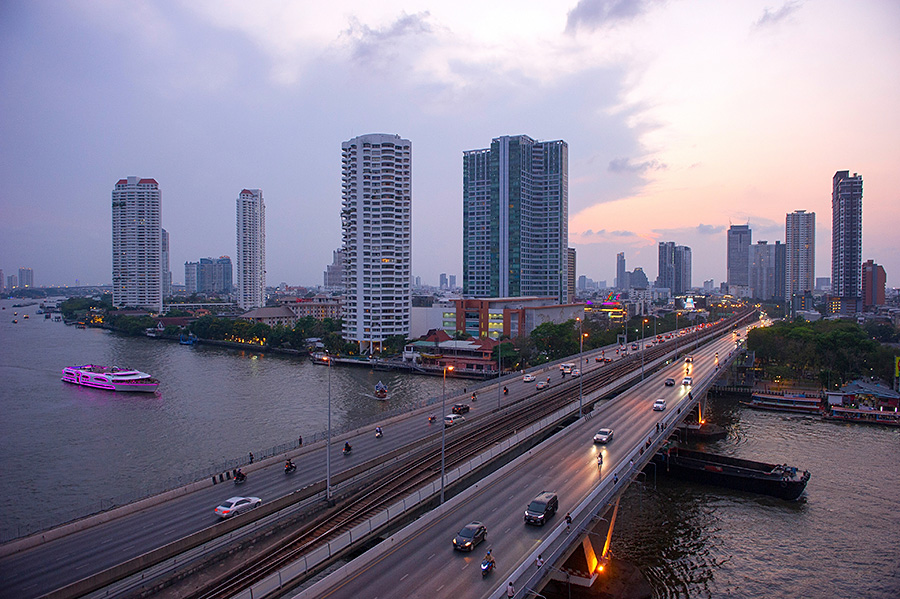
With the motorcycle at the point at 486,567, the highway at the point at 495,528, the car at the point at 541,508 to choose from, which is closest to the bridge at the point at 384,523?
the highway at the point at 495,528

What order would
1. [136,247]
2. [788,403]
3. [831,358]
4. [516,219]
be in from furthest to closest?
[136,247] → [516,219] → [831,358] → [788,403]

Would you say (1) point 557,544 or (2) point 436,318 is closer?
(1) point 557,544

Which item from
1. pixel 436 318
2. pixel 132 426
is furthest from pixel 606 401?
pixel 436 318

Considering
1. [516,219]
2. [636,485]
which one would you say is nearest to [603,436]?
[636,485]

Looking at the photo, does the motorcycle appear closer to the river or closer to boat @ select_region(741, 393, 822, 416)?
the river

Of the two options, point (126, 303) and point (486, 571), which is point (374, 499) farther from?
point (126, 303)

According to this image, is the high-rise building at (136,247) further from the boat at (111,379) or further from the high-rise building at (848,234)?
the high-rise building at (848,234)

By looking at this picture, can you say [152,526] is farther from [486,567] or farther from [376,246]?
[376,246]
